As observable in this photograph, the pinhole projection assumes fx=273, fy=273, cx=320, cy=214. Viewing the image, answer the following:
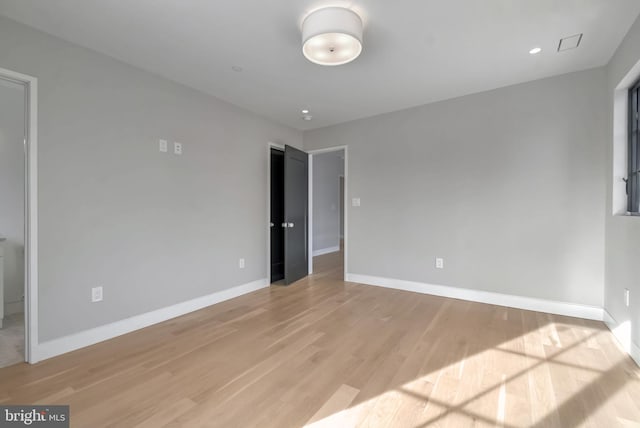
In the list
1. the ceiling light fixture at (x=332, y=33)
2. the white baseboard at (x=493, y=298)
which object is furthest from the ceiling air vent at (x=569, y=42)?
the white baseboard at (x=493, y=298)

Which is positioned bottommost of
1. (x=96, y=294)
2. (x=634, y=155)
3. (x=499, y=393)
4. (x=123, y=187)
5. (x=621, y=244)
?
(x=499, y=393)

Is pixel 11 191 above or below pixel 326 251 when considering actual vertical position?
above

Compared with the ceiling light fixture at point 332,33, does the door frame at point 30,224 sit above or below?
below

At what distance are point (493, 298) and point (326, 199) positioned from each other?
468cm

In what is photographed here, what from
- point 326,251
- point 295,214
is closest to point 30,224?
point 295,214

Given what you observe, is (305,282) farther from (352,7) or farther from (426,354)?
(352,7)

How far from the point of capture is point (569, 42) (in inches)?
88.1

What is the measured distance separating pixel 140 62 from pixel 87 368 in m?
2.57

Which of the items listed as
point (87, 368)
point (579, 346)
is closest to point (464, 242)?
point (579, 346)

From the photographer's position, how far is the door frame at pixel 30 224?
2.00 metres

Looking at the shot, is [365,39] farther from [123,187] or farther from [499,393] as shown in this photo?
[499,393]

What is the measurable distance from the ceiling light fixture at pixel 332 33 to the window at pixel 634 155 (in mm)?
2387

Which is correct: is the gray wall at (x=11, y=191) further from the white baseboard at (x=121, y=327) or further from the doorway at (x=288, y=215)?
the doorway at (x=288, y=215)

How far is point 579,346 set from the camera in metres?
2.19
